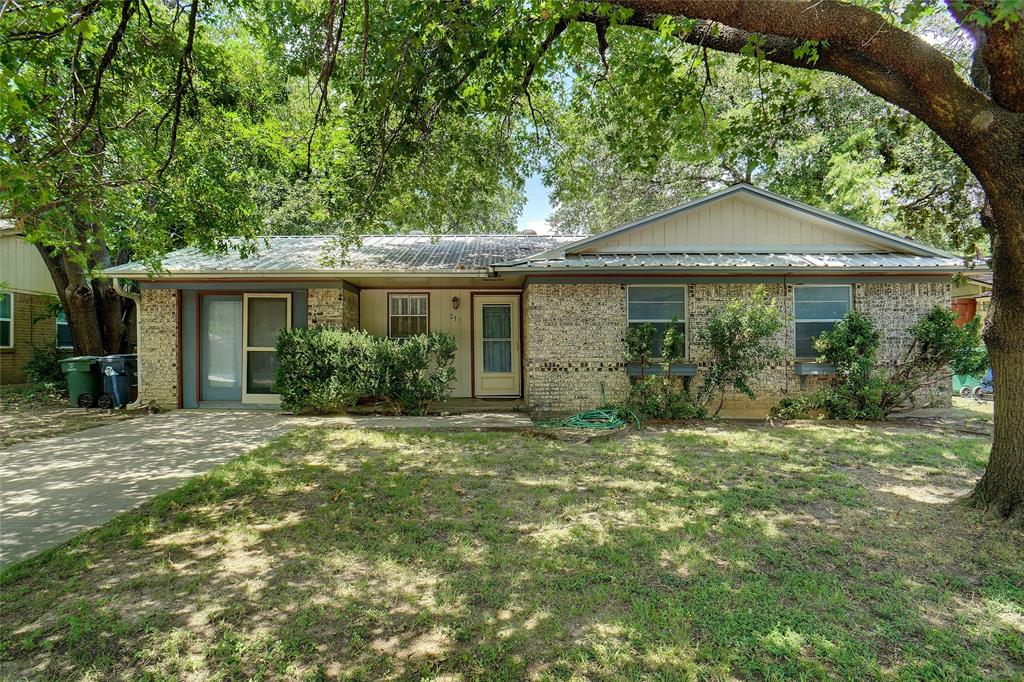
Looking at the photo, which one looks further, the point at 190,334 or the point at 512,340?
the point at 512,340

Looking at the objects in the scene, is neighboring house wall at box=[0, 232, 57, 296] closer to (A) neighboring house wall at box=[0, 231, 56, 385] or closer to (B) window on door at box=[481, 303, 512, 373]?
(A) neighboring house wall at box=[0, 231, 56, 385]

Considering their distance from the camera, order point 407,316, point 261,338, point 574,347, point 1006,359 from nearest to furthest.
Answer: point 1006,359, point 574,347, point 261,338, point 407,316

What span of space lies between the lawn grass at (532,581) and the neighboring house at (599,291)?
4.03 metres

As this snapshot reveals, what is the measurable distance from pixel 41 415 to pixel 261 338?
14.2ft

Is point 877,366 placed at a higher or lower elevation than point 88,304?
lower

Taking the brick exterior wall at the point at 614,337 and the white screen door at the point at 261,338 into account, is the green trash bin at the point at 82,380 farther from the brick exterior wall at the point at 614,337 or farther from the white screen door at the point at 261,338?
the brick exterior wall at the point at 614,337

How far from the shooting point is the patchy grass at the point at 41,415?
802 cm

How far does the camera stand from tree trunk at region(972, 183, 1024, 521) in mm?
3994

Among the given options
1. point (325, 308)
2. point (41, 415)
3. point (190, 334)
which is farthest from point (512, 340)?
point (41, 415)

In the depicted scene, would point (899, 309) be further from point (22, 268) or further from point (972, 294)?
point (22, 268)

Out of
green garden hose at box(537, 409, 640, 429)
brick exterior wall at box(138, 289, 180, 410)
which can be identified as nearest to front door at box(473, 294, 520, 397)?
green garden hose at box(537, 409, 640, 429)

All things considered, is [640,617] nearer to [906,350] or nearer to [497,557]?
[497,557]

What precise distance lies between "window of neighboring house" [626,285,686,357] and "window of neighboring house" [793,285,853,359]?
7.51ft

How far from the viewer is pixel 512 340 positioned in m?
11.5
